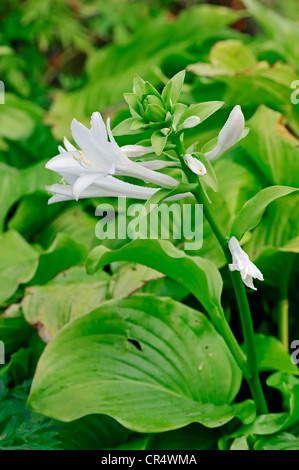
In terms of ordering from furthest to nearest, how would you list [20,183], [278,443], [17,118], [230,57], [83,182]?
1. [17,118]
2. [230,57]
3. [20,183]
4. [278,443]
5. [83,182]

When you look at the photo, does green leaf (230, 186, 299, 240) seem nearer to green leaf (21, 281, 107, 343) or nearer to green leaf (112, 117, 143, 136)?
green leaf (112, 117, 143, 136)

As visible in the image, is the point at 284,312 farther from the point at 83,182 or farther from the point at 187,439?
the point at 83,182

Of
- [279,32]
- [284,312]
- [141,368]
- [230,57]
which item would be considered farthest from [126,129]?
[279,32]

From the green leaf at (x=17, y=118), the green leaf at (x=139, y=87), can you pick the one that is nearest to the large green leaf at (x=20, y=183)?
the green leaf at (x=17, y=118)

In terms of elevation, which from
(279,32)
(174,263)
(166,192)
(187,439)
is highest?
(279,32)

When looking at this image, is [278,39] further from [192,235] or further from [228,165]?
[192,235]

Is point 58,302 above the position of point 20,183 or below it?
below

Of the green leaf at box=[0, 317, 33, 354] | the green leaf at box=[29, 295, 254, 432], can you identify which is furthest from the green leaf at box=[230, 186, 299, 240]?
the green leaf at box=[0, 317, 33, 354]
